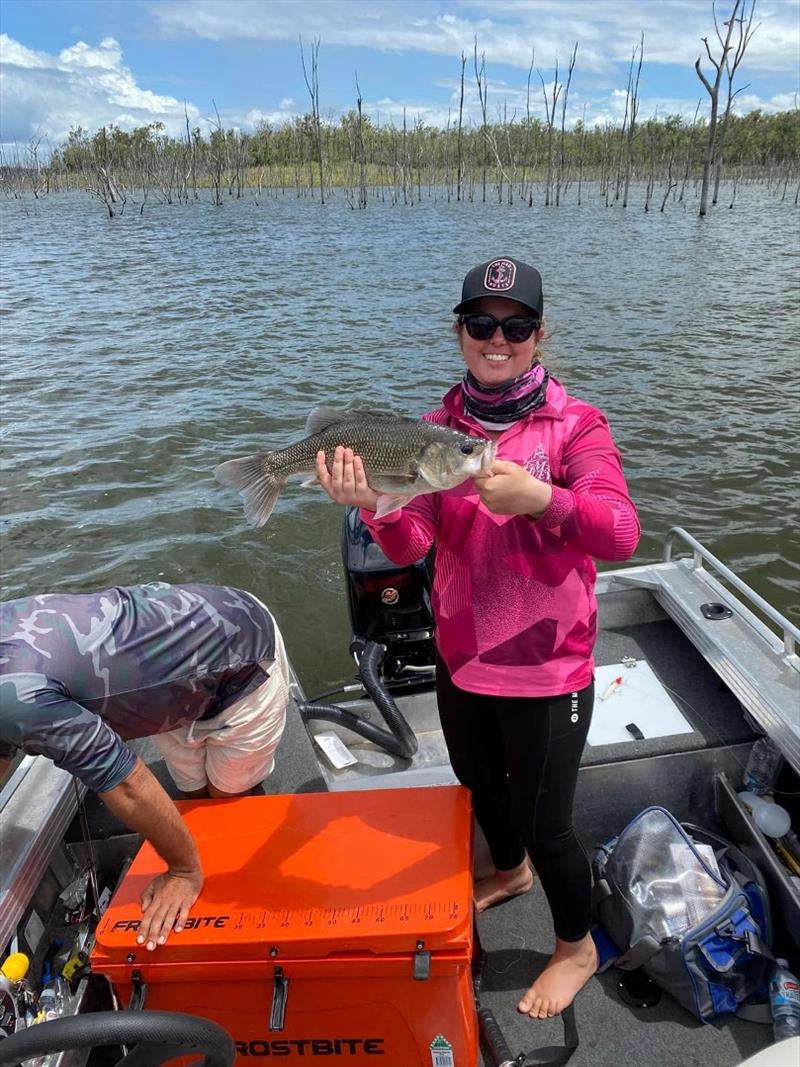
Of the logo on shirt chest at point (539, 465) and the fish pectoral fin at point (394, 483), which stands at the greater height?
the logo on shirt chest at point (539, 465)

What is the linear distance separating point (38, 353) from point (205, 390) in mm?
4465

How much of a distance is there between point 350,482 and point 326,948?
1.35 metres

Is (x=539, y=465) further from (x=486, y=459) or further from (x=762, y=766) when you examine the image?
(x=762, y=766)

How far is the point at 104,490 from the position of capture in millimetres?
9320

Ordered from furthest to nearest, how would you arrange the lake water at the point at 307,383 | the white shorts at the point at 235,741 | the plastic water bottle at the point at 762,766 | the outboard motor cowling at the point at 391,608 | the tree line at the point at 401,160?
the tree line at the point at 401,160, the lake water at the point at 307,383, the outboard motor cowling at the point at 391,608, the plastic water bottle at the point at 762,766, the white shorts at the point at 235,741

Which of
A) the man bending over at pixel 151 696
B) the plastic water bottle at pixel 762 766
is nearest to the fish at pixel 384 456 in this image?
the man bending over at pixel 151 696

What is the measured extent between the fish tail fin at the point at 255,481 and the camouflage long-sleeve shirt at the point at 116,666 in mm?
366

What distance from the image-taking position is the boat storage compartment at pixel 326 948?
212 centimetres

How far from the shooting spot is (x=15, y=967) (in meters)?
2.43

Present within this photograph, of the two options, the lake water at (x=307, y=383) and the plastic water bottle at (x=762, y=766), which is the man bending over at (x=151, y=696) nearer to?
the plastic water bottle at (x=762, y=766)

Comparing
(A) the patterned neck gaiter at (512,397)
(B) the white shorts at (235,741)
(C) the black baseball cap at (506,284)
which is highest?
(C) the black baseball cap at (506,284)

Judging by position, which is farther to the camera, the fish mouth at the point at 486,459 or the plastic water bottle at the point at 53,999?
the plastic water bottle at the point at 53,999

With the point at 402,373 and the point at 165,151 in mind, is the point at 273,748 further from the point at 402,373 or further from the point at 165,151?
the point at 165,151

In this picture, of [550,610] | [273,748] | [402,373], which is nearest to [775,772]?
[550,610]
